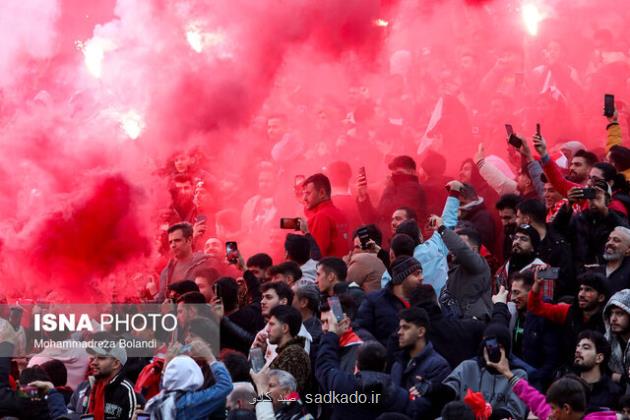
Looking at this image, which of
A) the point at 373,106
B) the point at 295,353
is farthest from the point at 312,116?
the point at 295,353

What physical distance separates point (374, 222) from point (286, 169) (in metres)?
2.50

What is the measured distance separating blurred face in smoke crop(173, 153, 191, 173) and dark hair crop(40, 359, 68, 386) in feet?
18.0

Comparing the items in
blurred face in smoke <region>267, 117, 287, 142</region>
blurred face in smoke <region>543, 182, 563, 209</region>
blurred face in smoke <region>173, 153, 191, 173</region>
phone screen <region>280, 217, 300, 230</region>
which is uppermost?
blurred face in smoke <region>267, 117, 287, 142</region>

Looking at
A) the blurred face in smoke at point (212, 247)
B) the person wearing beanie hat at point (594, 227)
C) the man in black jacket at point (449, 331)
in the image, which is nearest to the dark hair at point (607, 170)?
the person wearing beanie hat at point (594, 227)

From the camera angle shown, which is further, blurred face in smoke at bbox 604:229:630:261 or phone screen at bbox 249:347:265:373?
blurred face in smoke at bbox 604:229:630:261

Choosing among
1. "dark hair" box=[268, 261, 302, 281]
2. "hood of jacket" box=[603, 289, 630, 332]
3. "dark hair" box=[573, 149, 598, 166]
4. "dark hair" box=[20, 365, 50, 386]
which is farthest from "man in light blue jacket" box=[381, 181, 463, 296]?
"dark hair" box=[20, 365, 50, 386]

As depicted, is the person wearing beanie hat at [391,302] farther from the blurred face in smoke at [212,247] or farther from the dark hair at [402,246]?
the blurred face in smoke at [212,247]

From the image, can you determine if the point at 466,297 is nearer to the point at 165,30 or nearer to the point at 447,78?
the point at 447,78

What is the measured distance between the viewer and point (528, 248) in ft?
34.3

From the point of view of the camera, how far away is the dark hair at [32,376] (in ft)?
32.5

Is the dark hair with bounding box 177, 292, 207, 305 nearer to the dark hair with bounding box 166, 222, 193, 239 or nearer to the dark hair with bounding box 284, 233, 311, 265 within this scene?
the dark hair with bounding box 284, 233, 311, 265

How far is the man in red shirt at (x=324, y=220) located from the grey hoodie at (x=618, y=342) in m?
3.92

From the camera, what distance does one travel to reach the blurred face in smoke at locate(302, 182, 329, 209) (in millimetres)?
12757

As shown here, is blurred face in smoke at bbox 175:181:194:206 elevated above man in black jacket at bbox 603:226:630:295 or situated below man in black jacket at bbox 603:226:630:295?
above
